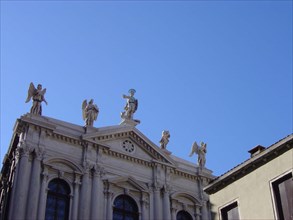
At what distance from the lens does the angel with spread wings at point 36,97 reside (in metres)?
32.4

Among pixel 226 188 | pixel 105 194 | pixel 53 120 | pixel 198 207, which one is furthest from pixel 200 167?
pixel 226 188

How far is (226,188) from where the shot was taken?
2044 centimetres

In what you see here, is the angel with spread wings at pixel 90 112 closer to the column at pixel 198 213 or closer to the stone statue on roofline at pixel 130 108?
the stone statue on roofline at pixel 130 108

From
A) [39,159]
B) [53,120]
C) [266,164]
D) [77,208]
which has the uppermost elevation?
[53,120]

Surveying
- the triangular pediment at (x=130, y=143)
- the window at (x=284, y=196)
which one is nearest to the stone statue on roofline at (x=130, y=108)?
the triangular pediment at (x=130, y=143)

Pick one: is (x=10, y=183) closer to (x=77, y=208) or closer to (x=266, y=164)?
(x=77, y=208)

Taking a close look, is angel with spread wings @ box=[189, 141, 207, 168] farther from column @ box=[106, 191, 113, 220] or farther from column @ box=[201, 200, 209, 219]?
column @ box=[106, 191, 113, 220]

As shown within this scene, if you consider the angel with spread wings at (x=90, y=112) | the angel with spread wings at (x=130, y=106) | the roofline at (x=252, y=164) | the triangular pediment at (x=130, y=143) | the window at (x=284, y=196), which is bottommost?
the window at (x=284, y=196)

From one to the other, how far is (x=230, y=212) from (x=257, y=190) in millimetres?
1624

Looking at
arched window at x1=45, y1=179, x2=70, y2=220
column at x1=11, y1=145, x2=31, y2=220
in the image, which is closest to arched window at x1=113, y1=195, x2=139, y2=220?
Result: arched window at x1=45, y1=179, x2=70, y2=220

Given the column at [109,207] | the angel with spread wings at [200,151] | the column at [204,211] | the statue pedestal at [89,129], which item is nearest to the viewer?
the column at [109,207]

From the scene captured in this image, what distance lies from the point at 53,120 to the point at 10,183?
4.51 metres

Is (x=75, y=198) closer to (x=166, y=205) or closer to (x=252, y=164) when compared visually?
(x=166, y=205)

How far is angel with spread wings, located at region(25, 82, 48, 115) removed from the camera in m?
32.4
